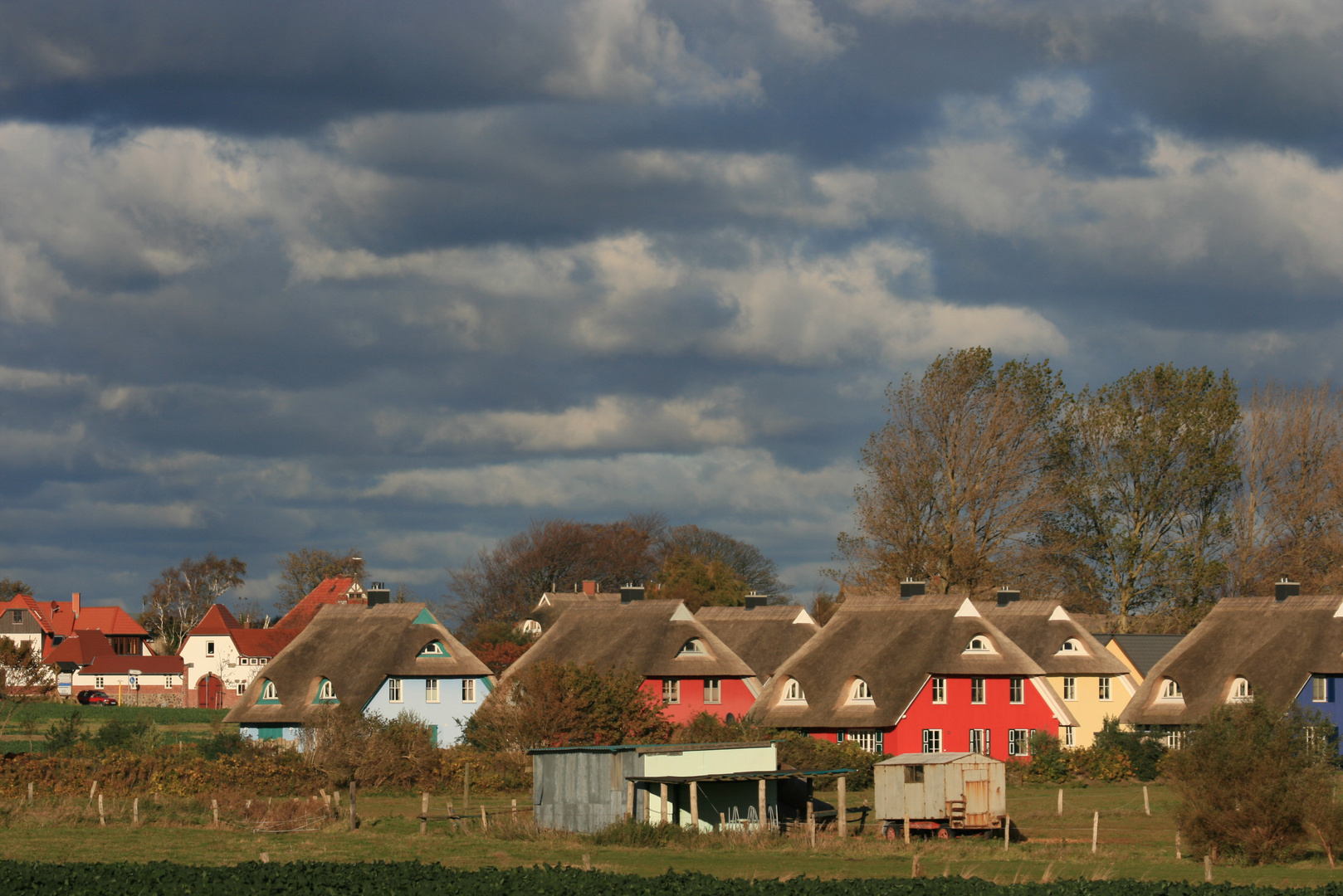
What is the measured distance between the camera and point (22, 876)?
79.0 feet

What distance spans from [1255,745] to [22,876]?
2493 cm

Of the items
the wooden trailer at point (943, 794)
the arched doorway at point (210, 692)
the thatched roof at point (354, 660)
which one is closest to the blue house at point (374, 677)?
the thatched roof at point (354, 660)

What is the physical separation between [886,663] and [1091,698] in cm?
1276

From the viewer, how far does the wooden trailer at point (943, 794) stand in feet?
119

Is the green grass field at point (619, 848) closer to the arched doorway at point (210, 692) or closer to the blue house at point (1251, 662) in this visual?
the blue house at point (1251, 662)

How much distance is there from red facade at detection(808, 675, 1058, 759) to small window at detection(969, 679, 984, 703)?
0.04 metres

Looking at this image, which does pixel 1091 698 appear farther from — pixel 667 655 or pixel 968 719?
pixel 667 655

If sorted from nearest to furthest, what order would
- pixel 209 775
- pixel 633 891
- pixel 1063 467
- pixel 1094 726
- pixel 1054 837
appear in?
pixel 633 891 < pixel 1054 837 < pixel 209 775 < pixel 1094 726 < pixel 1063 467

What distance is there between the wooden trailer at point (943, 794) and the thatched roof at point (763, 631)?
28229mm

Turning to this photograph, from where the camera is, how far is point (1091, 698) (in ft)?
206

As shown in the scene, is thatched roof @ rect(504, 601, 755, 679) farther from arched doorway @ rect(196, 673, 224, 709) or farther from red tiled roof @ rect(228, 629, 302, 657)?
red tiled roof @ rect(228, 629, 302, 657)

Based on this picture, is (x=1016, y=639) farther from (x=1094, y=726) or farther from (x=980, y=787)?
(x=980, y=787)

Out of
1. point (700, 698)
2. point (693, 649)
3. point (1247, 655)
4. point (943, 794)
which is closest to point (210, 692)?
point (693, 649)

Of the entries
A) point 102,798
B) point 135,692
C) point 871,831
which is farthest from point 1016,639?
point 135,692
